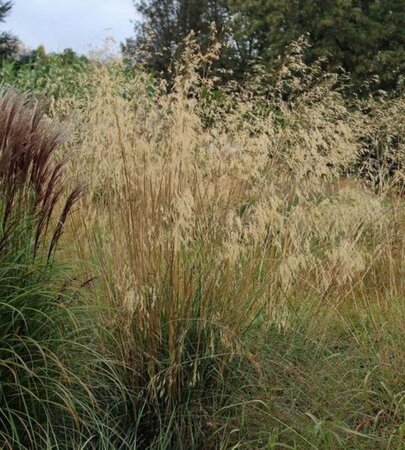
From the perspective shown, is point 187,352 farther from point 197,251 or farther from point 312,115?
point 312,115

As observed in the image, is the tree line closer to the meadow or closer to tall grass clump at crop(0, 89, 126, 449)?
the meadow

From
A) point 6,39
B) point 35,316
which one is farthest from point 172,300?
point 6,39

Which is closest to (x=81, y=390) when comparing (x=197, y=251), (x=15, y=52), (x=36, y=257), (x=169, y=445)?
(x=169, y=445)

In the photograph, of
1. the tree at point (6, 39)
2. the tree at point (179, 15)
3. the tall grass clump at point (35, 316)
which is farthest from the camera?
the tree at point (179, 15)

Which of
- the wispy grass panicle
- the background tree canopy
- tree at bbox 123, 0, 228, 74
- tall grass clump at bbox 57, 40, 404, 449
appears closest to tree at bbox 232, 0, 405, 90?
the background tree canopy

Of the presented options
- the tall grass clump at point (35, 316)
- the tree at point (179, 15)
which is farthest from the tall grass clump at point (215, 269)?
the tree at point (179, 15)

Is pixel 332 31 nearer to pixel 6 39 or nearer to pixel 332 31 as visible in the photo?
pixel 332 31

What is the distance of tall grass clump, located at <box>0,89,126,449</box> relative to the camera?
2428 mm

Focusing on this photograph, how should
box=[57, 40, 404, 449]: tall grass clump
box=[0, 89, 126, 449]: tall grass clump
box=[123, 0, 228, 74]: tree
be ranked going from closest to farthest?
1. box=[0, 89, 126, 449]: tall grass clump
2. box=[57, 40, 404, 449]: tall grass clump
3. box=[123, 0, 228, 74]: tree

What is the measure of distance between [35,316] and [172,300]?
559 millimetres

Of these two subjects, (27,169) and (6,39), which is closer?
(27,169)

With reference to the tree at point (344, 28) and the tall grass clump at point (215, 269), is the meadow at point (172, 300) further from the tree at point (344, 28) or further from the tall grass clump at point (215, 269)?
the tree at point (344, 28)

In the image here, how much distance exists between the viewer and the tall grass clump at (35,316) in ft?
7.97

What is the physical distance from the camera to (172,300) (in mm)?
2730
